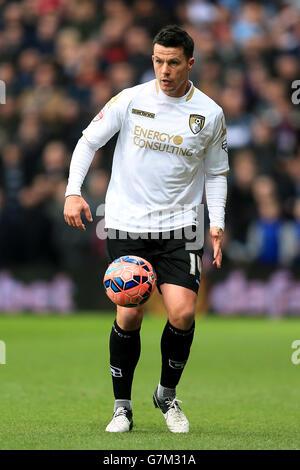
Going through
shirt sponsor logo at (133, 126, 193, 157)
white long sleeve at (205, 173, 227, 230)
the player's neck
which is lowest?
white long sleeve at (205, 173, 227, 230)

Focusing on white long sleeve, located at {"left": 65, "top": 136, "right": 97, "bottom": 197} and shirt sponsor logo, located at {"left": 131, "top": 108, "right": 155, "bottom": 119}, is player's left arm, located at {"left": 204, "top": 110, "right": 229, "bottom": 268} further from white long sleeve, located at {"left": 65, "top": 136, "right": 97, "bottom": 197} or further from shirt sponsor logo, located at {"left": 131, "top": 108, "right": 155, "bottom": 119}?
white long sleeve, located at {"left": 65, "top": 136, "right": 97, "bottom": 197}

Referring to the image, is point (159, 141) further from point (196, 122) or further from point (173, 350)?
point (173, 350)

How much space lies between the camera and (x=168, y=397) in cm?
641

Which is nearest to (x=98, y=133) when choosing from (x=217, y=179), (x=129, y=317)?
(x=217, y=179)

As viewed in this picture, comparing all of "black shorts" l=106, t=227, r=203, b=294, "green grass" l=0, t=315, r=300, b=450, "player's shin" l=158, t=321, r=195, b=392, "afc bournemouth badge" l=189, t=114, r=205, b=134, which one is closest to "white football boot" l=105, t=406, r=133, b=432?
"green grass" l=0, t=315, r=300, b=450

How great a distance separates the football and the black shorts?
0.68ft

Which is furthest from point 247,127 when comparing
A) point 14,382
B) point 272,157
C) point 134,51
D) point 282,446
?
point 282,446

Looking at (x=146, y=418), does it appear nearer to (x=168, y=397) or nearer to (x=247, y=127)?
(x=168, y=397)

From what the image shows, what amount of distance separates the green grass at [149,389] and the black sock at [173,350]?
0.31m

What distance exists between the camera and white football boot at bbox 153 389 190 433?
6059 mm

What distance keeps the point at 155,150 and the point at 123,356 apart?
1263 mm

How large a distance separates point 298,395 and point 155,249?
6.93ft

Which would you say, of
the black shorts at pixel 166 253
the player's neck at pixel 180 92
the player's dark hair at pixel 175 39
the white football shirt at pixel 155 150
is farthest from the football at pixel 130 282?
the player's dark hair at pixel 175 39

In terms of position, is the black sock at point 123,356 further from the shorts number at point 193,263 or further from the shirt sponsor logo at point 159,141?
the shirt sponsor logo at point 159,141
